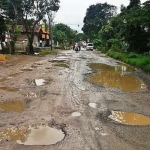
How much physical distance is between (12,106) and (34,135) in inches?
95.1

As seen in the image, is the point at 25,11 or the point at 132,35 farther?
the point at 25,11

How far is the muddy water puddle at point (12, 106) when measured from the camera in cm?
738

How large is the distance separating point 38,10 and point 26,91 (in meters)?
30.4

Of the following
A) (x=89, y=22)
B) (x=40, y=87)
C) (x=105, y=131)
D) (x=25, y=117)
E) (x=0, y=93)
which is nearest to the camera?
(x=105, y=131)

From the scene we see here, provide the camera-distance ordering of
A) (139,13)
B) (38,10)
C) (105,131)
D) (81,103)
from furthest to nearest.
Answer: (38,10)
(139,13)
(81,103)
(105,131)

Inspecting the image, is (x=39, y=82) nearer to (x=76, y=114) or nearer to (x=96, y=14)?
(x=76, y=114)

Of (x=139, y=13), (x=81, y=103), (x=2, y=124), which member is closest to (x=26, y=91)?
(x=81, y=103)

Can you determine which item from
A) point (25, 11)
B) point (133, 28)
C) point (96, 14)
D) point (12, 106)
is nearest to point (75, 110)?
point (12, 106)

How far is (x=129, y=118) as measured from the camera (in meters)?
6.97

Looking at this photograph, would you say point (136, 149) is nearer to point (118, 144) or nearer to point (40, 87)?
point (118, 144)

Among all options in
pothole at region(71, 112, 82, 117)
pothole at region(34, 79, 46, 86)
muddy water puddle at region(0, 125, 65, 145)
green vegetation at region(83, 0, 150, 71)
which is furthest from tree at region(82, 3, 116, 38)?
muddy water puddle at region(0, 125, 65, 145)

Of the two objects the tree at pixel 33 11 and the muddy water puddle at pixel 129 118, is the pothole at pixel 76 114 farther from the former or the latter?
the tree at pixel 33 11

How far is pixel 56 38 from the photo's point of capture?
75438 mm

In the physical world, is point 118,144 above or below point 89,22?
below
